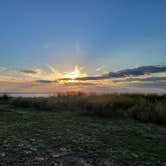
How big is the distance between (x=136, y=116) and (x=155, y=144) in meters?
4.45

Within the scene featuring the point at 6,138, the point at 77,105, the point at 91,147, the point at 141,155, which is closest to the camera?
the point at 141,155

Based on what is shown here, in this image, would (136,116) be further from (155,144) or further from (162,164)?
(162,164)

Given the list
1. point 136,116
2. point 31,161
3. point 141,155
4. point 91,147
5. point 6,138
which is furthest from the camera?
point 136,116

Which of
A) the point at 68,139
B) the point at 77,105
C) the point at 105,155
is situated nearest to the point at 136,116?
the point at 77,105

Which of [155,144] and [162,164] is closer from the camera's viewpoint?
[162,164]

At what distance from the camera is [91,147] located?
353 centimetres

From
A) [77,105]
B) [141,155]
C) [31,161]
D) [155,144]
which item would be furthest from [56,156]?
[77,105]

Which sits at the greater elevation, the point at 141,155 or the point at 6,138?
the point at 6,138

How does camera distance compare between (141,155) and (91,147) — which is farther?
(91,147)

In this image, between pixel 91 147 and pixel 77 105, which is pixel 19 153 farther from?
pixel 77 105

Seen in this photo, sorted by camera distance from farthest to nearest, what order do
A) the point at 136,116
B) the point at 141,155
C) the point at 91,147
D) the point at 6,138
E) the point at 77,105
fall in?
the point at 77,105, the point at 136,116, the point at 6,138, the point at 91,147, the point at 141,155

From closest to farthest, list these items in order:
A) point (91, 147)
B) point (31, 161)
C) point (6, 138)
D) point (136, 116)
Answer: point (31, 161)
point (91, 147)
point (6, 138)
point (136, 116)

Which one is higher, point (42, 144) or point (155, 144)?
point (42, 144)

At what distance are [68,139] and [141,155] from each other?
148cm
